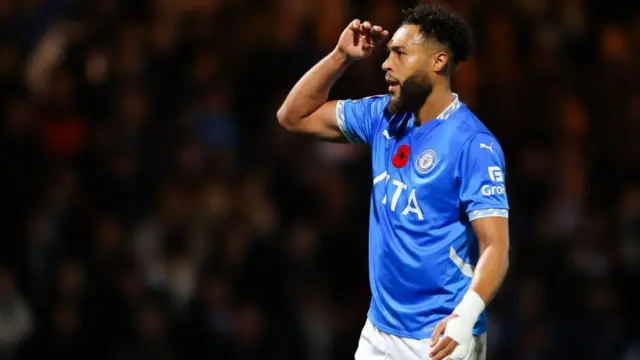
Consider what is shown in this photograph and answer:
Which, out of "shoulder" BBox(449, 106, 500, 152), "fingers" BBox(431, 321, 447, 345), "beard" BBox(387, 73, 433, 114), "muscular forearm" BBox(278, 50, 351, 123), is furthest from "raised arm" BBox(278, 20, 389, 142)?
"fingers" BBox(431, 321, 447, 345)

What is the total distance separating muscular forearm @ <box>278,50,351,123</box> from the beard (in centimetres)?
37

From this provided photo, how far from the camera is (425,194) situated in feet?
16.3

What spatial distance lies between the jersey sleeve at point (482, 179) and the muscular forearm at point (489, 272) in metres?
0.16

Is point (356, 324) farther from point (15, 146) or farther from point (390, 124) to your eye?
point (390, 124)

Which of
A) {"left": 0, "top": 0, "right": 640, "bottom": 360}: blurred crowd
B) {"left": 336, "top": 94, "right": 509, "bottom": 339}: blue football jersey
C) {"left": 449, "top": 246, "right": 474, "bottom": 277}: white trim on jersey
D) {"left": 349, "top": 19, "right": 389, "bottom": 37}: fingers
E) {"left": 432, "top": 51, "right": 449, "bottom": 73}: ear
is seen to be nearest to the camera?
{"left": 336, "top": 94, "right": 509, "bottom": 339}: blue football jersey

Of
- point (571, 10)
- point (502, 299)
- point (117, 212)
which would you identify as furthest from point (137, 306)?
point (571, 10)

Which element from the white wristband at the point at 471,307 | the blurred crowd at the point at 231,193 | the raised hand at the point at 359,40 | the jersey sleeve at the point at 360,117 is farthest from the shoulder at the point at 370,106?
the blurred crowd at the point at 231,193

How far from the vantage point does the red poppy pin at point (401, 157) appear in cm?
512

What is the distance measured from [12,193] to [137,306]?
125 cm

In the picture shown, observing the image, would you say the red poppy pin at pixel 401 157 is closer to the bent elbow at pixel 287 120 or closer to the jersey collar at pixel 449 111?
the jersey collar at pixel 449 111

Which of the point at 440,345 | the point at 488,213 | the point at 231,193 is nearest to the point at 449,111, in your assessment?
the point at 488,213

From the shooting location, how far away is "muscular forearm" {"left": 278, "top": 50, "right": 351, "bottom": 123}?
5.43 m

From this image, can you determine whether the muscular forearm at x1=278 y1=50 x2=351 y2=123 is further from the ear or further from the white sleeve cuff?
the white sleeve cuff

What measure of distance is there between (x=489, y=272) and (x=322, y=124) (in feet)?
4.11
